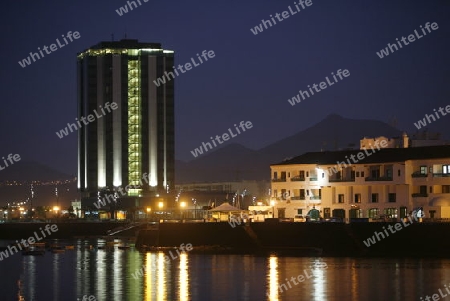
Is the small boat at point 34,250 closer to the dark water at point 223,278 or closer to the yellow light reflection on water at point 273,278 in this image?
the dark water at point 223,278

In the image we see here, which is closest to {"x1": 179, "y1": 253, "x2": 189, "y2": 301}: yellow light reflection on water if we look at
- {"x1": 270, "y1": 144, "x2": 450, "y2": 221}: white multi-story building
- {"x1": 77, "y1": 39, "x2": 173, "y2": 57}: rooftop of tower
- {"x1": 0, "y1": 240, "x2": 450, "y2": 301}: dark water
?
{"x1": 0, "y1": 240, "x2": 450, "y2": 301}: dark water

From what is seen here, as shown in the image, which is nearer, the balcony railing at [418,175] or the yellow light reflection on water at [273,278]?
the yellow light reflection on water at [273,278]

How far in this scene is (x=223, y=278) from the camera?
81000 millimetres

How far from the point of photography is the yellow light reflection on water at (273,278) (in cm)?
7088

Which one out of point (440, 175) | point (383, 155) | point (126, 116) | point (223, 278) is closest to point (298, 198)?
point (383, 155)

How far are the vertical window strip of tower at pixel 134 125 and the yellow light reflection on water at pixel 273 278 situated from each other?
93.9 m

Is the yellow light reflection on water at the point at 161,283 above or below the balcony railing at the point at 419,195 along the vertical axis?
below

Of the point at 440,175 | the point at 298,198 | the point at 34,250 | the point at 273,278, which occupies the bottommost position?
the point at 273,278

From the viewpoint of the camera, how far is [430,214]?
110312mm

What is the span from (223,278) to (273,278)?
12.1 ft

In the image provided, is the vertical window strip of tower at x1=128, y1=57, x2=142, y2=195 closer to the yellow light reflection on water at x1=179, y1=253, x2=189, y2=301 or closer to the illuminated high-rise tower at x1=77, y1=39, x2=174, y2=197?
the illuminated high-rise tower at x1=77, y1=39, x2=174, y2=197

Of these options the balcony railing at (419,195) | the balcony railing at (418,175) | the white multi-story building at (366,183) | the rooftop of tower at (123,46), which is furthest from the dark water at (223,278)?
the rooftop of tower at (123,46)

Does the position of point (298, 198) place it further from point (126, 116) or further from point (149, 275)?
point (126, 116)

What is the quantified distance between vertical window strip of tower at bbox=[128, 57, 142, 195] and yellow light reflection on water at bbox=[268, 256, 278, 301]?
93.9m
